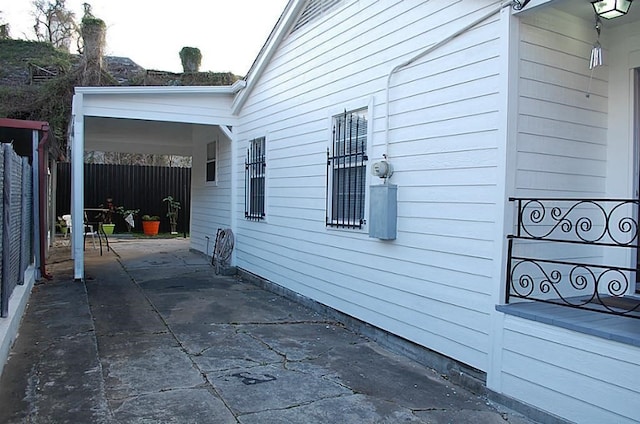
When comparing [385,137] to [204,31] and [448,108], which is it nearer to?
[448,108]

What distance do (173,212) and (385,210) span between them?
13346mm

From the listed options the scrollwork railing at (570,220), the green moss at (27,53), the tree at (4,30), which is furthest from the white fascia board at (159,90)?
the tree at (4,30)

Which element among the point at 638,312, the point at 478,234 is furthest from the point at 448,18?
the point at 638,312

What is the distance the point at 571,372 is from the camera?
2967 millimetres

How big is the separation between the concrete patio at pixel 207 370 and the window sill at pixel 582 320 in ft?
2.19

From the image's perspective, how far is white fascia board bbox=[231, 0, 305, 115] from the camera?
6.64 metres

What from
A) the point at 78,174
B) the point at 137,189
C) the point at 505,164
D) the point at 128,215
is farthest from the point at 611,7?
the point at 137,189

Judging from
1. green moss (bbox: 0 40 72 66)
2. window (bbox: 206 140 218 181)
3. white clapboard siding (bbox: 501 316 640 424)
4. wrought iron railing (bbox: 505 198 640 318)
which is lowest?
white clapboard siding (bbox: 501 316 640 424)

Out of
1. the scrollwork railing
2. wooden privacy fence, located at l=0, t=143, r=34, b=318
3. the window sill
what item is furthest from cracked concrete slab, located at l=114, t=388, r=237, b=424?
the scrollwork railing

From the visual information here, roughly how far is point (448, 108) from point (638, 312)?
1927 millimetres

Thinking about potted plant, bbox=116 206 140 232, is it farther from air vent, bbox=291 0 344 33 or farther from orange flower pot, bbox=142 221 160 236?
air vent, bbox=291 0 344 33

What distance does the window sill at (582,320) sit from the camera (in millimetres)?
2777

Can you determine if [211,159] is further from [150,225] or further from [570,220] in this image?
[570,220]

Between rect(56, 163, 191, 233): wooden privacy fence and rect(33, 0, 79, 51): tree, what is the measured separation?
4.94 m
